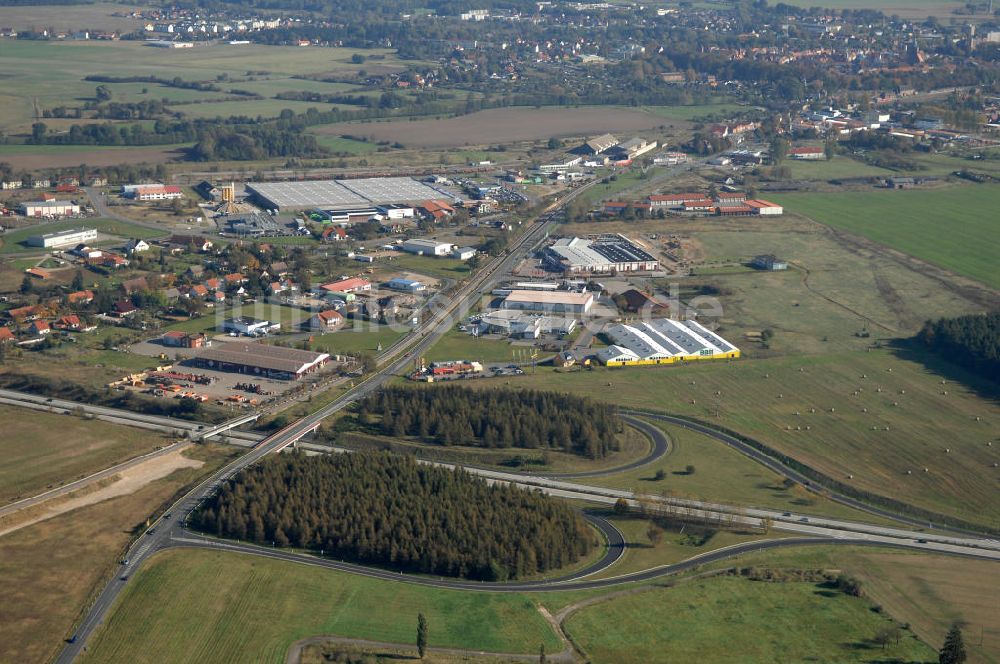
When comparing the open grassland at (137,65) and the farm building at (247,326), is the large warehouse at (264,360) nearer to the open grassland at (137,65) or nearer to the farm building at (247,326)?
the farm building at (247,326)

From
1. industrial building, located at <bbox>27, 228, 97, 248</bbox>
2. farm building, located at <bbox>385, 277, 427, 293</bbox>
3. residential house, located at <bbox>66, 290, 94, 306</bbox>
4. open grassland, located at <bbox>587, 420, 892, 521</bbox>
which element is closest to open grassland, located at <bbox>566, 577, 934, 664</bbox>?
open grassland, located at <bbox>587, 420, 892, 521</bbox>

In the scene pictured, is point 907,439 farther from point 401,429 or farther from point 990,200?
point 990,200

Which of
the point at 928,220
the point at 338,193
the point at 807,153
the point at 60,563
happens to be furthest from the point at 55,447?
the point at 807,153

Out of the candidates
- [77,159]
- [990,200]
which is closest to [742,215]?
[990,200]

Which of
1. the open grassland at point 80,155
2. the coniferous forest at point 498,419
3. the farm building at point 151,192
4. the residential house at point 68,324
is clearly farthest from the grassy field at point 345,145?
the coniferous forest at point 498,419

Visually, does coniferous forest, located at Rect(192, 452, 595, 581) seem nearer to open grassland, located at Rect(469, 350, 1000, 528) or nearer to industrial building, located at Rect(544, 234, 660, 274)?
open grassland, located at Rect(469, 350, 1000, 528)

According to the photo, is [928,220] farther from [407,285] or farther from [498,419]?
[498,419]
